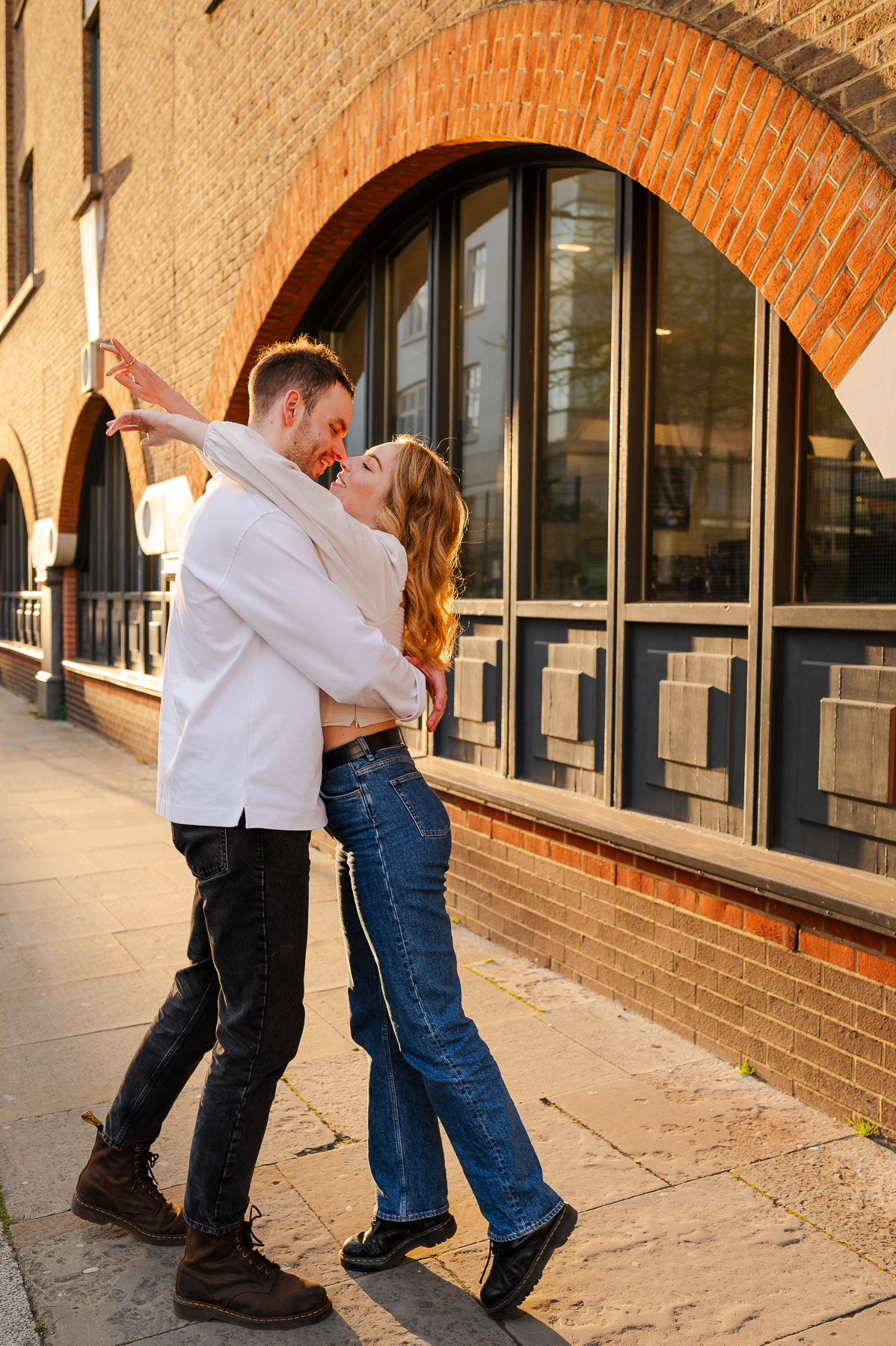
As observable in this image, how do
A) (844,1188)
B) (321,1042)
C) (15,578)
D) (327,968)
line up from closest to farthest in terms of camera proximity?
1. (844,1188)
2. (321,1042)
3. (327,968)
4. (15,578)

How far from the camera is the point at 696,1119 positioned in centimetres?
348

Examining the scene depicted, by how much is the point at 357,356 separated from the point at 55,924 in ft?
12.6

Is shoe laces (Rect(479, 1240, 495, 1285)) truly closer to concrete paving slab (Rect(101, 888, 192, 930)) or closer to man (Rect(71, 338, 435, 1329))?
man (Rect(71, 338, 435, 1329))

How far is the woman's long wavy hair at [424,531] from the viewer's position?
2.65 m

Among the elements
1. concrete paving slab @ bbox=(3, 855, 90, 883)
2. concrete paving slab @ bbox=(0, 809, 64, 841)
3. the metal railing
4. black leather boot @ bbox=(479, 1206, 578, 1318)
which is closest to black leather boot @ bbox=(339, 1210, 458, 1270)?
black leather boot @ bbox=(479, 1206, 578, 1318)

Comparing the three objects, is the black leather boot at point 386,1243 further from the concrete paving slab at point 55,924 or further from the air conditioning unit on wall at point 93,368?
the air conditioning unit on wall at point 93,368

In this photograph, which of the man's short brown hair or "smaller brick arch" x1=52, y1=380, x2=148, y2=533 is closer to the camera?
the man's short brown hair

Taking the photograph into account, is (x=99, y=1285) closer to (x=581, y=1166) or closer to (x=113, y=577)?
(x=581, y=1166)

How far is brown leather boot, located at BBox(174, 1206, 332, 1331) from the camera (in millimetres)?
2490

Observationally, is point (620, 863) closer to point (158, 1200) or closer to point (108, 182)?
point (158, 1200)

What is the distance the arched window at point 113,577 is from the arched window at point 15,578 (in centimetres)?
304

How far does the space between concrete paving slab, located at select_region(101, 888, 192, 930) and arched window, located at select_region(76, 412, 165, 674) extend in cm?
488

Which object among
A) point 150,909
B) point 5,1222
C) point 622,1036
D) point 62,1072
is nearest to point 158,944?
point 150,909

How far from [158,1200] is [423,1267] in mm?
669
